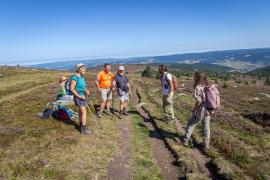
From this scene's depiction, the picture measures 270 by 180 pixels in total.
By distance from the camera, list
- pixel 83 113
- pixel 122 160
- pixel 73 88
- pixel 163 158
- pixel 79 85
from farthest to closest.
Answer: pixel 83 113
pixel 79 85
pixel 73 88
pixel 163 158
pixel 122 160

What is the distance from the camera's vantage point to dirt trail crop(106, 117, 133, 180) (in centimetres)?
1067

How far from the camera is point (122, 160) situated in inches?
476

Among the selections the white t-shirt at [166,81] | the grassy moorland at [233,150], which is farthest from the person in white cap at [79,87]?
the white t-shirt at [166,81]

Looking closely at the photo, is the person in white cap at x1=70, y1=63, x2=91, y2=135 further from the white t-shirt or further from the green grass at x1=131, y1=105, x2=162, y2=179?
the white t-shirt

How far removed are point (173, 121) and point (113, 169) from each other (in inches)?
320

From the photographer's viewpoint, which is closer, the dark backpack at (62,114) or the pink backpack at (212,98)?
the pink backpack at (212,98)

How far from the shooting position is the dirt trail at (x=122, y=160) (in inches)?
420

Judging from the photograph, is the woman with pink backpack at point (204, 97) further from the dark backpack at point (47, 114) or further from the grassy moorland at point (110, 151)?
the dark backpack at point (47, 114)

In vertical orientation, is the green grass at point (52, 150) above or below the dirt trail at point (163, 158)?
above

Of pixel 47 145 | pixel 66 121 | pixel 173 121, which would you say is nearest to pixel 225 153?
pixel 173 121

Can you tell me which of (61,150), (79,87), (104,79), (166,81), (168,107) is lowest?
(61,150)

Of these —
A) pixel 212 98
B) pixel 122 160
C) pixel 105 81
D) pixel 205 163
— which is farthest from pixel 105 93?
pixel 205 163

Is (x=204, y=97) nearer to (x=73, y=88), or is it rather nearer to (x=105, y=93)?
(x=73, y=88)

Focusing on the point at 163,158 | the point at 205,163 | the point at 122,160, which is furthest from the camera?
the point at 163,158
